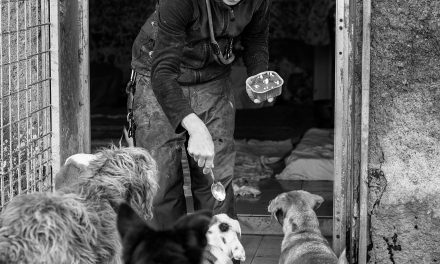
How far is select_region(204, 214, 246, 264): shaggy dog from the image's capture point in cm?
518

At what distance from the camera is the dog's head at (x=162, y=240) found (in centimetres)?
355

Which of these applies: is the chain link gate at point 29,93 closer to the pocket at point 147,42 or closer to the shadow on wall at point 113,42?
the pocket at point 147,42

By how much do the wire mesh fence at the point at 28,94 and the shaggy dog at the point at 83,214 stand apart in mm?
1162

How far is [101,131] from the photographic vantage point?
11133mm

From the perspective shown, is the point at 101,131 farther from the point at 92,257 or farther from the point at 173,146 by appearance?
the point at 92,257

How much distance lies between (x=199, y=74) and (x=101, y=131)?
596cm

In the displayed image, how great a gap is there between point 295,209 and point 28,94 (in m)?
1.96

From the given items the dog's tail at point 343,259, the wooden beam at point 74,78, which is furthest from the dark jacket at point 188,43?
the dog's tail at point 343,259

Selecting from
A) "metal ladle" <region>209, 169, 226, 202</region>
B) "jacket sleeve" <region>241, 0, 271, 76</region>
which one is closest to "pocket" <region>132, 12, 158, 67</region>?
"jacket sleeve" <region>241, 0, 271, 76</region>

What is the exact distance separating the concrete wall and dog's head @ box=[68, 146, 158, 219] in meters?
1.86

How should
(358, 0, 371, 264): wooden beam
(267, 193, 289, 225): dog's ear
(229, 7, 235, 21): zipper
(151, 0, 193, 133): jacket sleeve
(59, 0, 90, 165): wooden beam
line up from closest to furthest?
1. (151, 0, 193, 133): jacket sleeve
2. (229, 7, 235, 21): zipper
3. (358, 0, 371, 264): wooden beam
4. (59, 0, 90, 165): wooden beam
5. (267, 193, 289, 225): dog's ear

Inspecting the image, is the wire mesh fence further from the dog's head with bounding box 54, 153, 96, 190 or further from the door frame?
the door frame

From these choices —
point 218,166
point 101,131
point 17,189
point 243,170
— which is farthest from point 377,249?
point 101,131

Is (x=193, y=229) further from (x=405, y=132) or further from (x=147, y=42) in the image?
(x=405, y=132)
